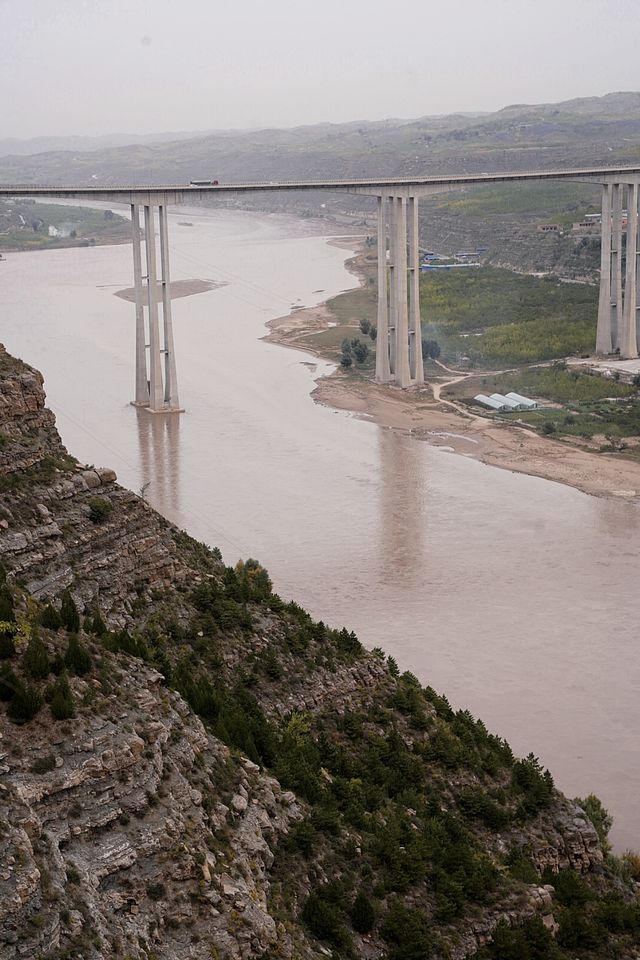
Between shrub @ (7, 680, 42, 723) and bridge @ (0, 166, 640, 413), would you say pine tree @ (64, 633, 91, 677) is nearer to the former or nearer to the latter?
shrub @ (7, 680, 42, 723)

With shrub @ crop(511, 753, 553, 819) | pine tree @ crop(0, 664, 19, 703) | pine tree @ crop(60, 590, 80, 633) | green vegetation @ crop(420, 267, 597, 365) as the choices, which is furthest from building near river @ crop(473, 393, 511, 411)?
pine tree @ crop(0, 664, 19, 703)

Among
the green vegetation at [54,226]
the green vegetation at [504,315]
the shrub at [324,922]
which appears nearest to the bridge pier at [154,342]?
the green vegetation at [504,315]

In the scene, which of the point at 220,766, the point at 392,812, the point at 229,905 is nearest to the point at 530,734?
the point at 392,812

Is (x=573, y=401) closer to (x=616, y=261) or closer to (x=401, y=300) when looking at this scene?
(x=401, y=300)

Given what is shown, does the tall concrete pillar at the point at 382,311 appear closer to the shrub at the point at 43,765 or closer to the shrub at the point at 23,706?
the shrub at the point at 23,706

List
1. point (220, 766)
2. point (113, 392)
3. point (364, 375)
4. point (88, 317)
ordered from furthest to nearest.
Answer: point (88, 317)
point (364, 375)
point (113, 392)
point (220, 766)

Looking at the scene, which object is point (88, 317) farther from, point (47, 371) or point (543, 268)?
point (543, 268)
